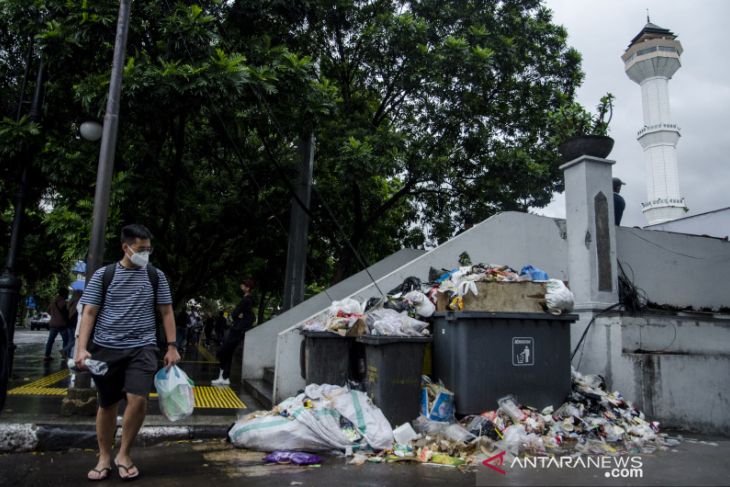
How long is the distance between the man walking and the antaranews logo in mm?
2704

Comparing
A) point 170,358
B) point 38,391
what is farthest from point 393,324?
point 38,391

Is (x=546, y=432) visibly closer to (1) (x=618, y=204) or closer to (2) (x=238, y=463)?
(2) (x=238, y=463)

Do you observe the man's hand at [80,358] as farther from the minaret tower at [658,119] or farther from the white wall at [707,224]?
the minaret tower at [658,119]

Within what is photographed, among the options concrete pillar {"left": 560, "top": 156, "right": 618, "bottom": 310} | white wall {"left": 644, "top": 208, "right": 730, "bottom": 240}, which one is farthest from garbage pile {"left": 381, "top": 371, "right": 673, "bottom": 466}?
white wall {"left": 644, "top": 208, "right": 730, "bottom": 240}

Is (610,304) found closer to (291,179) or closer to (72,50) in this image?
(291,179)

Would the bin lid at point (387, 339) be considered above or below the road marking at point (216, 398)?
above

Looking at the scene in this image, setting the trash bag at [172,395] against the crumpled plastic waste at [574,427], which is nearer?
the trash bag at [172,395]

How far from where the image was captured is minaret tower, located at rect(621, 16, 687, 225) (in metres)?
56.4

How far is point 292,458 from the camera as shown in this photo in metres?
4.23

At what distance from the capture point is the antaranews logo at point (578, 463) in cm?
411

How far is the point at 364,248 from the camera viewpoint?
45.4ft

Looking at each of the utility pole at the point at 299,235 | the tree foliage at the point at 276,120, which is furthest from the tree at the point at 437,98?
the utility pole at the point at 299,235

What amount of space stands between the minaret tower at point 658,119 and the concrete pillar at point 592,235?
56.3 metres

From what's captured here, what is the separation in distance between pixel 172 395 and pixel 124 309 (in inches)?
28.6
